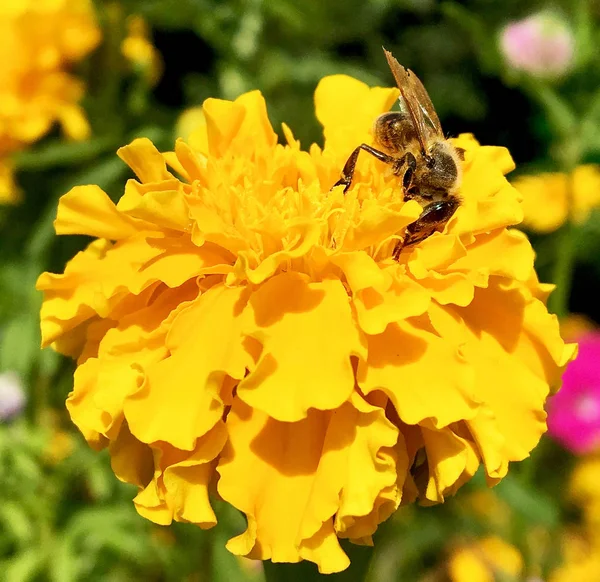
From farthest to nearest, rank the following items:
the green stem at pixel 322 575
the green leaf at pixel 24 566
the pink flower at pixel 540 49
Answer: the pink flower at pixel 540 49
the green leaf at pixel 24 566
the green stem at pixel 322 575

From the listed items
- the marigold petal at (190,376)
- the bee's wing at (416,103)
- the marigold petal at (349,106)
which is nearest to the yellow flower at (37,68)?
the marigold petal at (349,106)

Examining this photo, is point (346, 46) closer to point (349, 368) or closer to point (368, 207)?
point (368, 207)

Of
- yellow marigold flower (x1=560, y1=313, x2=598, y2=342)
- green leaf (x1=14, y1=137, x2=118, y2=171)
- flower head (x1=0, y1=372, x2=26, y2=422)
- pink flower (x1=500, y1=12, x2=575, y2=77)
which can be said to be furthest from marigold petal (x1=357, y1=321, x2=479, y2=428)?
yellow marigold flower (x1=560, y1=313, x2=598, y2=342)

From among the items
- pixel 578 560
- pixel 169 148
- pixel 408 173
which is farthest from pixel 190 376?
pixel 578 560

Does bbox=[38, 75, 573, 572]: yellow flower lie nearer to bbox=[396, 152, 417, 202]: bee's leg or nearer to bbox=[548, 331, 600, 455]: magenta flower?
bbox=[396, 152, 417, 202]: bee's leg

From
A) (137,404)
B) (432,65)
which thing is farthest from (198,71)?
(137,404)

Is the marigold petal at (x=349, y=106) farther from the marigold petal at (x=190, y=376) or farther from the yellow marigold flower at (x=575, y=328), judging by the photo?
the yellow marigold flower at (x=575, y=328)

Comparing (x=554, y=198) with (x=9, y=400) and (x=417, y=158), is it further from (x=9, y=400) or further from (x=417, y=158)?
(x=9, y=400)
